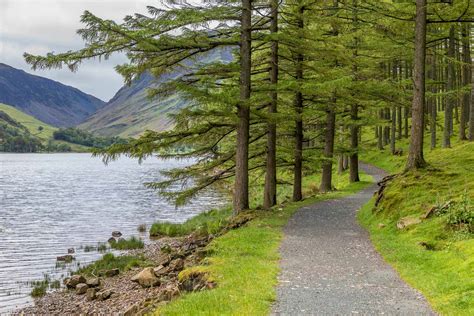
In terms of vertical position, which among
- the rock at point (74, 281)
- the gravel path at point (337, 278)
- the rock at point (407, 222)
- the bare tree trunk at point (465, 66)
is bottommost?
the rock at point (74, 281)

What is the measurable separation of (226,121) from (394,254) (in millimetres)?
10671

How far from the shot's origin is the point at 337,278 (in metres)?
10.8

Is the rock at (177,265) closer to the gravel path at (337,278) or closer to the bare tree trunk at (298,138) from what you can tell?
the gravel path at (337,278)

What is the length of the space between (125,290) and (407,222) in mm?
9707

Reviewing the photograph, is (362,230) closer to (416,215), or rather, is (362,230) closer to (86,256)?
(416,215)

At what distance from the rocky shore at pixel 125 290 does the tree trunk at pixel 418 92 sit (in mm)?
10056

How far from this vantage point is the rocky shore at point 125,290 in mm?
11008

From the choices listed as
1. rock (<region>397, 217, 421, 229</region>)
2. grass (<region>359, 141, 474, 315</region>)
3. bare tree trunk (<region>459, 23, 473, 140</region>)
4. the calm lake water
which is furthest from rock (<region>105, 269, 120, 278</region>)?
bare tree trunk (<region>459, 23, 473, 140</region>)

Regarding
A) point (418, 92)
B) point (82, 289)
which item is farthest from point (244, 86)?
point (82, 289)

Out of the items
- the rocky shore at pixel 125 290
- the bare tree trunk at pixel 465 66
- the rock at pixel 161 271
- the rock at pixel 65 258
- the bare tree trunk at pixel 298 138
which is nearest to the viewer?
the rocky shore at pixel 125 290

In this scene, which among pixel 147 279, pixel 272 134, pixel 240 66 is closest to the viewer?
pixel 147 279

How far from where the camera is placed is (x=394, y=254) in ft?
41.9

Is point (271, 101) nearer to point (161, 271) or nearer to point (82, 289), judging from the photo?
point (161, 271)

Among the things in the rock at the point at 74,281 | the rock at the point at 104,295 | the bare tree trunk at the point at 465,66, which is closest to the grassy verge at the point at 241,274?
the rock at the point at 104,295
